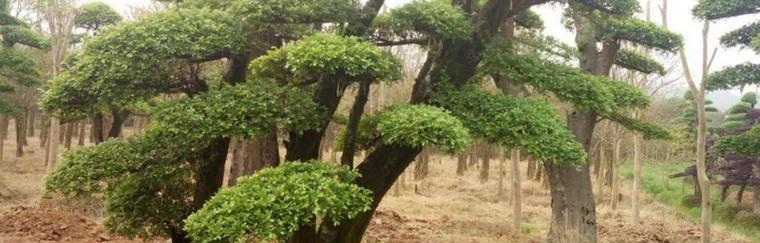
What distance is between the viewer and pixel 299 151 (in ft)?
20.4

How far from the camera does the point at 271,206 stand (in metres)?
4.27

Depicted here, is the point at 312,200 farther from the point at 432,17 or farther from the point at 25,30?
the point at 25,30

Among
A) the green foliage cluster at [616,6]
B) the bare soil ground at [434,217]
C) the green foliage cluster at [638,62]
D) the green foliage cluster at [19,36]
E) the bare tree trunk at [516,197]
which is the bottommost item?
the bare soil ground at [434,217]

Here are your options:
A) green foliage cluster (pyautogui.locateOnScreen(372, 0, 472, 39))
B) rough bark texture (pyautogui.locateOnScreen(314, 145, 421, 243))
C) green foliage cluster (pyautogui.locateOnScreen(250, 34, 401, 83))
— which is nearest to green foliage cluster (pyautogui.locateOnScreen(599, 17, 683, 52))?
green foliage cluster (pyautogui.locateOnScreen(372, 0, 472, 39))

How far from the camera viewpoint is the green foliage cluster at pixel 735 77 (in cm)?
1002

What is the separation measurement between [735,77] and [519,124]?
6.62 metres

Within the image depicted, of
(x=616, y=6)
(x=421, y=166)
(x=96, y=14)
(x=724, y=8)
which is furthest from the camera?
(x=421, y=166)

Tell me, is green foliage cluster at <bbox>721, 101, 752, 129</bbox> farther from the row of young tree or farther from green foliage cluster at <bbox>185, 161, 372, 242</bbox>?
green foliage cluster at <bbox>185, 161, 372, 242</bbox>

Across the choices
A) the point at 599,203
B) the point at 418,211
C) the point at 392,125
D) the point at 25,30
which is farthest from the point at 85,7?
the point at 599,203

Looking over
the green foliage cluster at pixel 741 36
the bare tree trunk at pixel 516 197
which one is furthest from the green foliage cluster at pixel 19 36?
the green foliage cluster at pixel 741 36

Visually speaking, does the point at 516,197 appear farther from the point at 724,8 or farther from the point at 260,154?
the point at 260,154

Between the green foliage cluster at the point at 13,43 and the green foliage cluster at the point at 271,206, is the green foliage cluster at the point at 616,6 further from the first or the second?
the green foliage cluster at the point at 13,43

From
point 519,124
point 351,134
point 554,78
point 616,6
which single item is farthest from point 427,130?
point 616,6

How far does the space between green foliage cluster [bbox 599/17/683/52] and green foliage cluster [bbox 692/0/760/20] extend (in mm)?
1737
